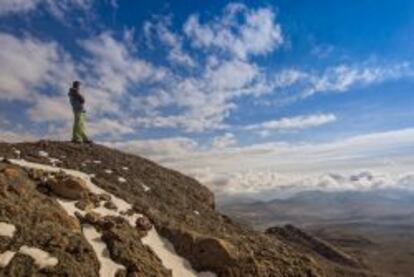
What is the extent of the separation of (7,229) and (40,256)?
1424 millimetres

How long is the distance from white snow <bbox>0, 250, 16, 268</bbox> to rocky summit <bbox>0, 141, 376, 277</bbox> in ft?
0.09

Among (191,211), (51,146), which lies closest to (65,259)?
(191,211)

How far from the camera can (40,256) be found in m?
16.8

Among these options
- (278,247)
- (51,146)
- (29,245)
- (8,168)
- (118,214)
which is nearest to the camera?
(29,245)

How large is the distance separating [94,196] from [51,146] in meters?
7.73

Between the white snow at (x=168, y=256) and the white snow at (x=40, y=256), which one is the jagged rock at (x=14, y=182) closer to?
the white snow at (x=40, y=256)

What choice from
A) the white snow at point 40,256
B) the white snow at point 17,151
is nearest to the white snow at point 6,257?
the white snow at point 40,256

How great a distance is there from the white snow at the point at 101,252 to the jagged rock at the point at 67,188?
1.91m

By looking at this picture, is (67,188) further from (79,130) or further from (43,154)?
(79,130)

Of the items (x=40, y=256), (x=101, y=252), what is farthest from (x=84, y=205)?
(x=40, y=256)

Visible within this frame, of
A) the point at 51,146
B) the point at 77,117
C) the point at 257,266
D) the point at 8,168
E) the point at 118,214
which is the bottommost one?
the point at 257,266

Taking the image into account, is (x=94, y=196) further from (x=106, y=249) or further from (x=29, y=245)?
(x=29, y=245)

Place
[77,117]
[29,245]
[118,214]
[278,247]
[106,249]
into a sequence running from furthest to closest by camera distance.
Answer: [77,117] → [278,247] → [118,214] → [106,249] → [29,245]

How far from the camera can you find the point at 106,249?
18906 mm
